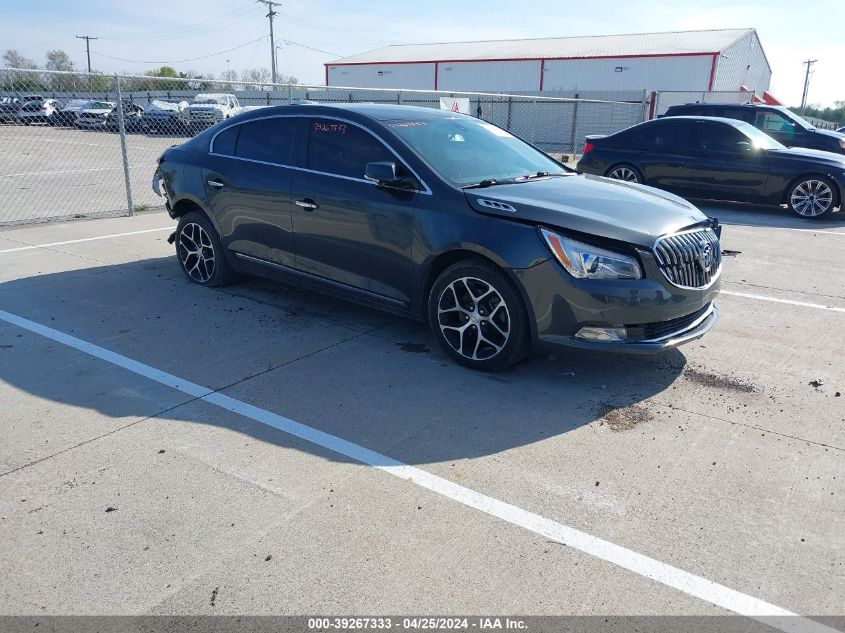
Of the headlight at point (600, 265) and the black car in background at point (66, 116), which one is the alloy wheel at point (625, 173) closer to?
the headlight at point (600, 265)

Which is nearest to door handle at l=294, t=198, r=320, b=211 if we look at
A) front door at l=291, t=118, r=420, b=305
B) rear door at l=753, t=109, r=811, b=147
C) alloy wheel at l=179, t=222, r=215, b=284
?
front door at l=291, t=118, r=420, b=305

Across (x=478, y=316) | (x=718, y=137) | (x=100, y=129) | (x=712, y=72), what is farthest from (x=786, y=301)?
(x=712, y=72)

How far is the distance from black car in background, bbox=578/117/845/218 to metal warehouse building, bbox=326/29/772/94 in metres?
29.7

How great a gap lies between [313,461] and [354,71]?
54.6 meters

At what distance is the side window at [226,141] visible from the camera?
20.7ft

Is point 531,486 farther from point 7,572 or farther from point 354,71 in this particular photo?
point 354,71

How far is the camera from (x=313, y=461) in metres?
3.67

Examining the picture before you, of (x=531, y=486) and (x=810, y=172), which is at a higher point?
(x=810, y=172)

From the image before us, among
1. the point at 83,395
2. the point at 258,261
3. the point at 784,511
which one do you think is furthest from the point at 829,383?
the point at 83,395

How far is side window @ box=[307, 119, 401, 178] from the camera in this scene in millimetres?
5270

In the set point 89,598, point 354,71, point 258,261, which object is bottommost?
point 89,598

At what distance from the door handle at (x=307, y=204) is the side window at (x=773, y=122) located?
13.1 meters

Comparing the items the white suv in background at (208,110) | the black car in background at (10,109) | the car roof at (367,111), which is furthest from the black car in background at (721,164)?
the black car in background at (10,109)

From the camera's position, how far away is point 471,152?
5.53 m
